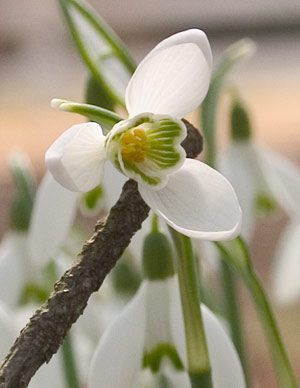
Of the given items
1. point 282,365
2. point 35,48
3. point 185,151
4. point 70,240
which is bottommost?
point 35,48

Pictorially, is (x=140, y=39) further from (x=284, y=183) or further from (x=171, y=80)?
(x=171, y=80)

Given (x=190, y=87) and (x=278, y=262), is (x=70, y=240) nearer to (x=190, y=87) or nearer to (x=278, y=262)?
(x=278, y=262)

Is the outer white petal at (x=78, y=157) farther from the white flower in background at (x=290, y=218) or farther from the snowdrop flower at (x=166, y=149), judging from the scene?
the white flower in background at (x=290, y=218)

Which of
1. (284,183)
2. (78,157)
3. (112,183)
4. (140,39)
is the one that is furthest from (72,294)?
(140,39)

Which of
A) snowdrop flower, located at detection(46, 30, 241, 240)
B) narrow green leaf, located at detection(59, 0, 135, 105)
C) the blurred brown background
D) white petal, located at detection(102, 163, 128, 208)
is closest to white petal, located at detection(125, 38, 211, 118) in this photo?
snowdrop flower, located at detection(46, 30, 241, 240)

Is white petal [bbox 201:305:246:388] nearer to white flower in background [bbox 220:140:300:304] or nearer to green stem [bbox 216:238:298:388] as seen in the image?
green stem [bbox 216:238:298:388]

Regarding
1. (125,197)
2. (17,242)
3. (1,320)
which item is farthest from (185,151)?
(17,242)

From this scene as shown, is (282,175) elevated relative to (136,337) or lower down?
lower down
